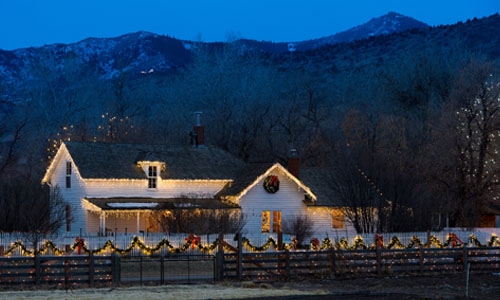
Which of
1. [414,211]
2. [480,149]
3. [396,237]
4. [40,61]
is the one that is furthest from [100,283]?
[40,61]

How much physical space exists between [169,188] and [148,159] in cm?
217

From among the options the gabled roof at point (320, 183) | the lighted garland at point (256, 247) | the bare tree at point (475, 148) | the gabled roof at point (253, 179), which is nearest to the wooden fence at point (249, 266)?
the lighted garland at point (256, 247)

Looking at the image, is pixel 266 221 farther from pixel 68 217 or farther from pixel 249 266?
pixel 249 266

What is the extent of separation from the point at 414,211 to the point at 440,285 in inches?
498

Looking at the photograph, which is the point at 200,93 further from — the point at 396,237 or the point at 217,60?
the point at 396,237

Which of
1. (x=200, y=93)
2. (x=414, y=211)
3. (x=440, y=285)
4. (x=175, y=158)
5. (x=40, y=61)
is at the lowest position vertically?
(x=440, y=285)

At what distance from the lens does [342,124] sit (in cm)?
7100

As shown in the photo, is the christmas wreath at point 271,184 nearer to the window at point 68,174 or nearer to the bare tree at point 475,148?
the bare tree at point 475,148

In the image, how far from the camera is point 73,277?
30.2 metres

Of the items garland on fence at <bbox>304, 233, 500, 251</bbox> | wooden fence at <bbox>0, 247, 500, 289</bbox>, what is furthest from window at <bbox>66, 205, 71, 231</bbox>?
garland on fence at <bbox>304, 233, 500, 251</bbox>

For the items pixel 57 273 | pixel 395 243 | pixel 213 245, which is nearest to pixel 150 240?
pixel 213 245

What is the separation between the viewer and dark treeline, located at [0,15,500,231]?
45562 millimetres

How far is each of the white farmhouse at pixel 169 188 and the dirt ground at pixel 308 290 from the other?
16710 millimetres

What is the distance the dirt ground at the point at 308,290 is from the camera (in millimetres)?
26859
